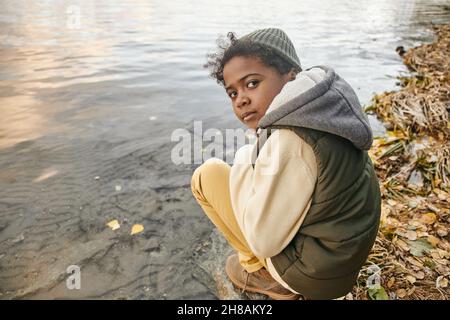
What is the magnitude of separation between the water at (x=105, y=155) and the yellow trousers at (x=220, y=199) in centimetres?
64

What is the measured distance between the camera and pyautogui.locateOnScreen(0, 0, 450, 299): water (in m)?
2.78

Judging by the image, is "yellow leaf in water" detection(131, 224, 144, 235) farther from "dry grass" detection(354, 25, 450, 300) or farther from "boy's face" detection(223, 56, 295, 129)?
"dry grass" detection(354, 25, 450, 300)

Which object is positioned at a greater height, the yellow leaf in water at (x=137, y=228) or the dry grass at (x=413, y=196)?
the dry grass at (x=413, y=196)

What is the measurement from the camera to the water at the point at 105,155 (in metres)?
2.78

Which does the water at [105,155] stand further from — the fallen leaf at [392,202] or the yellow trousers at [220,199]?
the fallen leaf at [392,202]

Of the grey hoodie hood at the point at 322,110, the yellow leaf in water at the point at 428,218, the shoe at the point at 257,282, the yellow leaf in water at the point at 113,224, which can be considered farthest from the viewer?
the yellow leaf in water at the point at 113,224

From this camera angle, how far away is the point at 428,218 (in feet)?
10.3

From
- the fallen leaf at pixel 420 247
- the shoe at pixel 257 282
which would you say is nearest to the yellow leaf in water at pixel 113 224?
the shoe at pixel 257 282

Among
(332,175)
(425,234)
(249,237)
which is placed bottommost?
(425,234)

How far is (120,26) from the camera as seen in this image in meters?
15.0

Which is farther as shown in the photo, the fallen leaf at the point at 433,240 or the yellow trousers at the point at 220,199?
the fallen leaf at the point at 433,240
